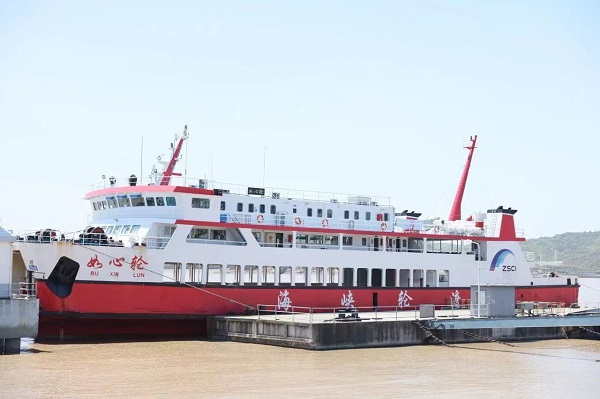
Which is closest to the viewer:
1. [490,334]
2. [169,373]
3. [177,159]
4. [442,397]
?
[442,397]

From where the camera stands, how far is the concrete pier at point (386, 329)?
31578 millimetres

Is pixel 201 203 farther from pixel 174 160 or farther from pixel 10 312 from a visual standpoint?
pixel 10 312

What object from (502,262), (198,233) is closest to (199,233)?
(198,233)

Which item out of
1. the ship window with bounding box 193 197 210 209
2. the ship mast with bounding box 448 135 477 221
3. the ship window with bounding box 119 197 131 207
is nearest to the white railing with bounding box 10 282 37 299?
the ship window with bounding box 119 197 131 207

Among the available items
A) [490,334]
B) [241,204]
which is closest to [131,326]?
[241,204]

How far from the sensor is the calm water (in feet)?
76.0

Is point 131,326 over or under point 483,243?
under

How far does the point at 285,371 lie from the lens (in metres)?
26.4

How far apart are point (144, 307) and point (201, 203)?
5074 mm

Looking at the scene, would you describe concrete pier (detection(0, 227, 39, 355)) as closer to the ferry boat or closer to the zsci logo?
the ferry boat

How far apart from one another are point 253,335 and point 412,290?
11.2 m

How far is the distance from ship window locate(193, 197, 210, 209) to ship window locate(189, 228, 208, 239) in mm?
939

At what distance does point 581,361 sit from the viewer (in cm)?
3091

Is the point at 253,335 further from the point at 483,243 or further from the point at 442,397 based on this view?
the point at 483,243
